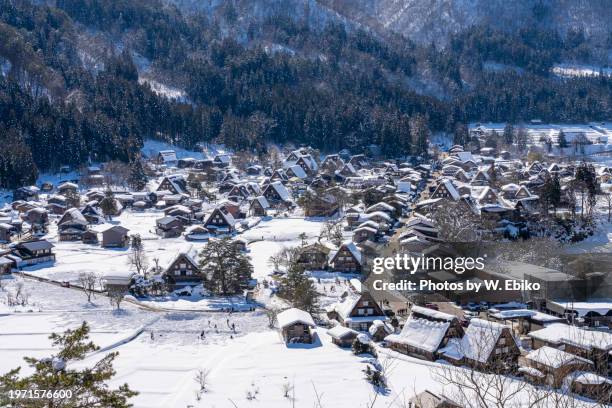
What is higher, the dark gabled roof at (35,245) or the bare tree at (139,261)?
the dark gabled roof at (35,245)

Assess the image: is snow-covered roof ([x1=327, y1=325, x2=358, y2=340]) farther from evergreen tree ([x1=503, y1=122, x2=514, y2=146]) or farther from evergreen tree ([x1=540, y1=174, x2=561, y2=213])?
evergreen tree ([x1=503, y1=122, x2=514, y2=146])

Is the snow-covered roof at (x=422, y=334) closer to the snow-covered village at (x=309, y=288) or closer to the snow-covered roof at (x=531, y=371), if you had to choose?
the snow-covered village at (x=309, y=288)

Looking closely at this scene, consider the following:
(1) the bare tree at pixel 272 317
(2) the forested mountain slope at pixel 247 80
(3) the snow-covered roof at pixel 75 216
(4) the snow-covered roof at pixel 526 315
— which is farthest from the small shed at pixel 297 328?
(2) the forested mountain slope at pixel 247 80

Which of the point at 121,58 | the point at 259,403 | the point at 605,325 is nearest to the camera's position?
the point at 259,403

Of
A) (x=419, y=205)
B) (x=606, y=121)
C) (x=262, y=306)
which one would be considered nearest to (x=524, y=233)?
(x=419, y=205)

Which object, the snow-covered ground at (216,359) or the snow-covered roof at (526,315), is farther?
the snow-covered roof at (526,315)

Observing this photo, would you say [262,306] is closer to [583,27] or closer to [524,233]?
[524,233]

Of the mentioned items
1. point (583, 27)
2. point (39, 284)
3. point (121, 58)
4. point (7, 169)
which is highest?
point (583, 27)

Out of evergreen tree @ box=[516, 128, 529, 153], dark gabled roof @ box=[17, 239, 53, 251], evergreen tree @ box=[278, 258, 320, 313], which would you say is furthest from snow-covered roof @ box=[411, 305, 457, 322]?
evergreen tree @ box=[516, 128, 529, 153]
